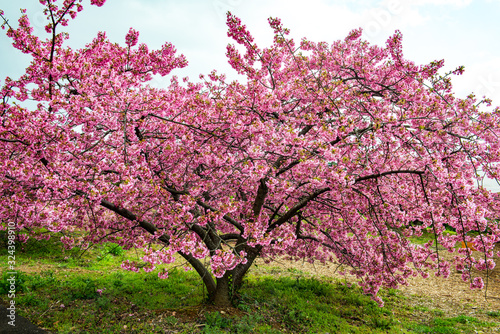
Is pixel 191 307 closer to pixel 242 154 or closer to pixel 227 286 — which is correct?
pixel 227 286

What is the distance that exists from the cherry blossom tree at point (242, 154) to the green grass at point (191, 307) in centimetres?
82

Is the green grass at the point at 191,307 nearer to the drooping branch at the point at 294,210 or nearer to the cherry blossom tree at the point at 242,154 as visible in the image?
the cherry blossom tree at the point at 242,154

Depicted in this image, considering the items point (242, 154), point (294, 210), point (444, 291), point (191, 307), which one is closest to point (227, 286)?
point (191, 307)

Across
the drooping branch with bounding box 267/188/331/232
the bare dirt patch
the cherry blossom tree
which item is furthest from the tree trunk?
the bare dirt patch

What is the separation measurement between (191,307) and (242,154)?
10.5 feet

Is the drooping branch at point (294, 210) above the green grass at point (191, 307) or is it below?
above

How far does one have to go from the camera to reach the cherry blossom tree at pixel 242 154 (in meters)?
4.15

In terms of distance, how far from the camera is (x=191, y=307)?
18.6 feet

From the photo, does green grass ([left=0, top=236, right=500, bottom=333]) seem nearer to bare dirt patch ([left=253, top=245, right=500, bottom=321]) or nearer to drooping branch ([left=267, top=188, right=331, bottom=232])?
bare dirt patch ([left=253, top=245, right=500, bottom=321])

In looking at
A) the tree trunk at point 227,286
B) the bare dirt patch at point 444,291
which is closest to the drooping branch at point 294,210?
the tree trunk at point 227,286

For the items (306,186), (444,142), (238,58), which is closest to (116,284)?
(306,186)

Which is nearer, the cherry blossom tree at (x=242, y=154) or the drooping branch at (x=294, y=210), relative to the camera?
the cherry blossom tree at (x=242, y=154)

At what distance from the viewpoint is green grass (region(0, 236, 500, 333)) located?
497 cm

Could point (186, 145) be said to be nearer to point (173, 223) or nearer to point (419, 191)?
point (173, 223)
